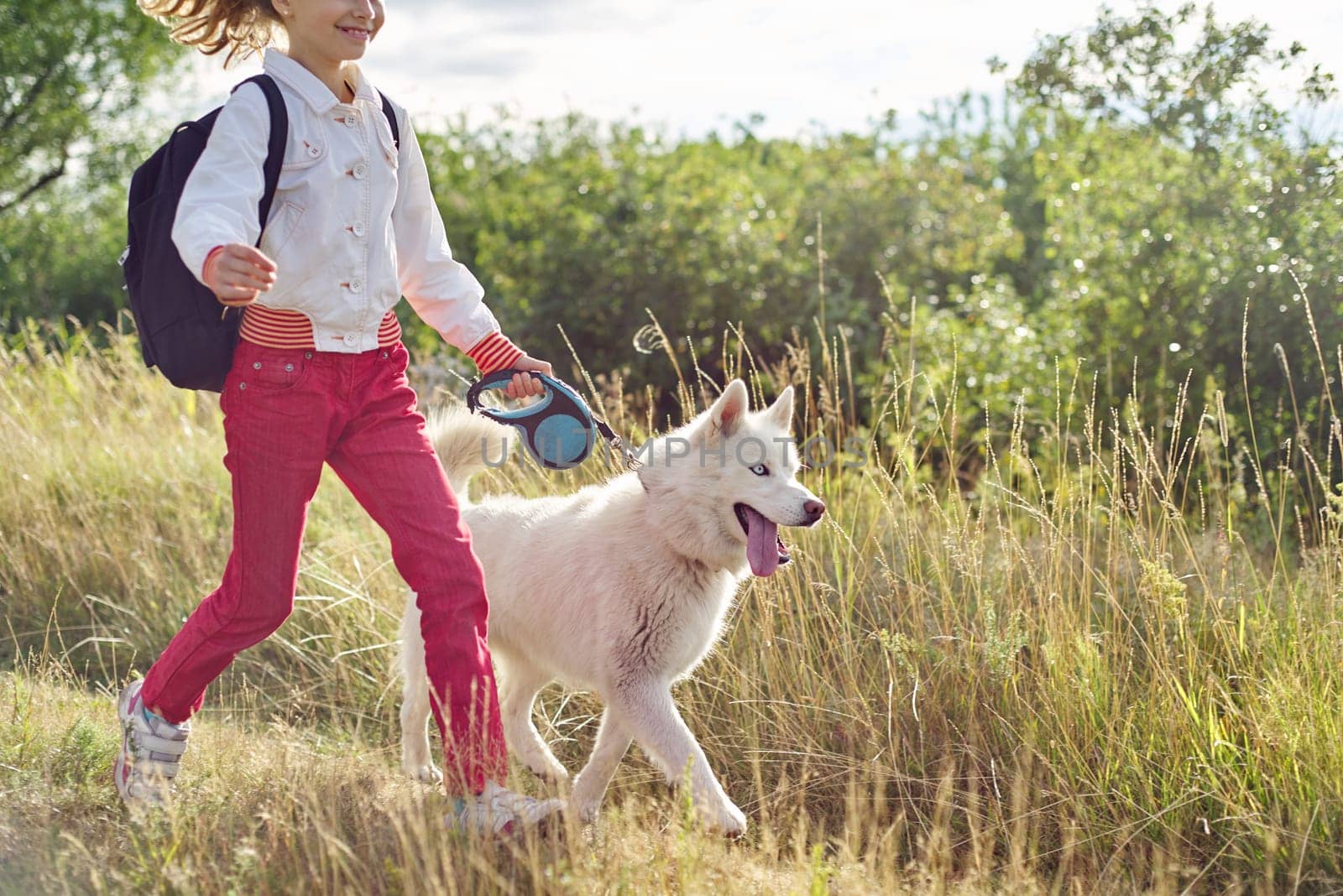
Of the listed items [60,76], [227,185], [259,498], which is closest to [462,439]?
[259,498]

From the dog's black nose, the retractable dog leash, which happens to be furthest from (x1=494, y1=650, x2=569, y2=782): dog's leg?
the dog's black nose

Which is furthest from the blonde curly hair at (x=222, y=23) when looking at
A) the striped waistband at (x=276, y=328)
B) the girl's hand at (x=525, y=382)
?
the girl's hand at (x=525, y=382)

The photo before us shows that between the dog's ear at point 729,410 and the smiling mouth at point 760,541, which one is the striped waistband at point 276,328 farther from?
the smiling mouth at point 760,541

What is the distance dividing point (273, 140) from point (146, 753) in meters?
1.66

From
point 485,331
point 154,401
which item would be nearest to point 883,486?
point 485,331

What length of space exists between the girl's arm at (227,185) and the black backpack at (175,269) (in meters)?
0.04

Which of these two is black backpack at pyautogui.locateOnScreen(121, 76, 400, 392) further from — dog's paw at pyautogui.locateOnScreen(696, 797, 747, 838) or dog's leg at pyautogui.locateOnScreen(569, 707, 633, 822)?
dog's paw at pyautogui.locateOnScreen(696, 797, 747, 838)

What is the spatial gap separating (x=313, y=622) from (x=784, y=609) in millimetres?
2122

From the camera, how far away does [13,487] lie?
5.85 m

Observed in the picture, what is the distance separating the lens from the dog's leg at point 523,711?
3.86 m

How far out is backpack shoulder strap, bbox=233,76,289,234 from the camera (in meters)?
2.77

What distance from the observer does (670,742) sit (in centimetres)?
316

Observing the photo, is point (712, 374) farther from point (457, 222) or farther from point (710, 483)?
point (710, 483)

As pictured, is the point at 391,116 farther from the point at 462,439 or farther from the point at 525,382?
the point at 462,439
